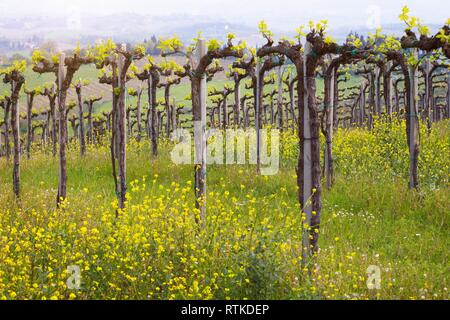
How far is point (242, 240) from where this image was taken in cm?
684

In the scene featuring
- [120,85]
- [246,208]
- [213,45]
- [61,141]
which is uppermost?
[213,45]

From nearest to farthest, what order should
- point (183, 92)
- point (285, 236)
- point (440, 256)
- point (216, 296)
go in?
point (216, 296) → point (285, 236) → point (440, 256) → point (183, 92)

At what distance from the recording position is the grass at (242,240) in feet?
21.1

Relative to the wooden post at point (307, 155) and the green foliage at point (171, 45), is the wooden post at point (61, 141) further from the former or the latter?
the wooden post at point (307, 155)

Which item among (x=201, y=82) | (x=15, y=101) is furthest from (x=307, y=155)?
(x=15, y=101)

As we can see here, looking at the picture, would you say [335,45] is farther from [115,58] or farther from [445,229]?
[115,58]

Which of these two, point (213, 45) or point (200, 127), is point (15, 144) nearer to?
point (200, 127)

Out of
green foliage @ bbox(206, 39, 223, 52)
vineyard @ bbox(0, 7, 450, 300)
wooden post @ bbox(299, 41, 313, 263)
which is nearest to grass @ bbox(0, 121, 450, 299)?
vineyard @ bbox(0, 7, 450, 300)

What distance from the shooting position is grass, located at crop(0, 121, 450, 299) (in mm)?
6422

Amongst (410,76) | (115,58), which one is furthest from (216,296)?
(410,76)

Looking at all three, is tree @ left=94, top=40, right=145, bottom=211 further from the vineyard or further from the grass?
the grass

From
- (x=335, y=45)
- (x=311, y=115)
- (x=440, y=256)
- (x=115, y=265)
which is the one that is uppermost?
(x=335, y=45)

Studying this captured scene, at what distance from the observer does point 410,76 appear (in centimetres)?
1254
